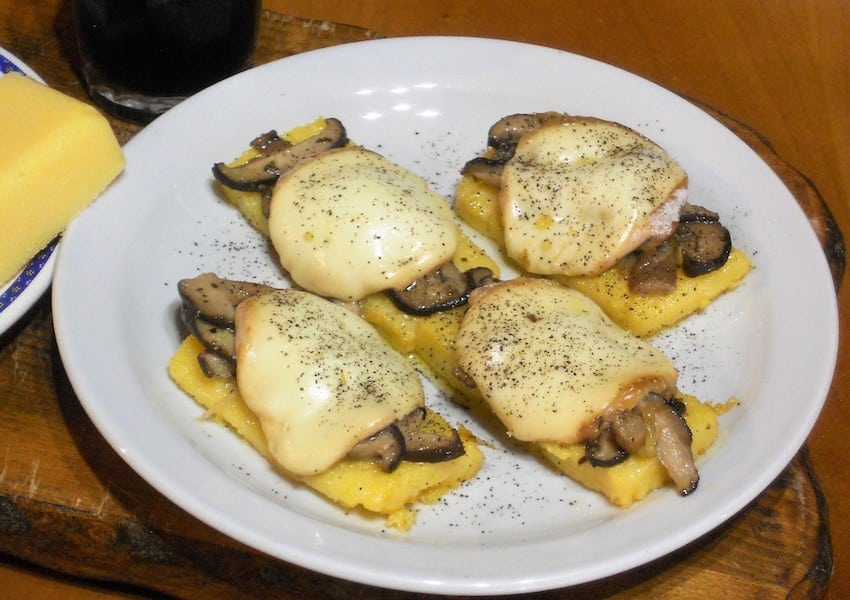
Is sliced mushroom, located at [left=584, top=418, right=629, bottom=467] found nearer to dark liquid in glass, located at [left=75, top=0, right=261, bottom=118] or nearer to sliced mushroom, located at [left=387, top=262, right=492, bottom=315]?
sliced mushroom, located at [left=387, top=262, right=492, bottom=315]

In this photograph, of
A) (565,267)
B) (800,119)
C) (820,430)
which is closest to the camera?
(565,267)

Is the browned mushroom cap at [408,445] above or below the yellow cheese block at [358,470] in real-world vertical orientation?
above

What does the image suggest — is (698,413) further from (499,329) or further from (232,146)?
(232,146)

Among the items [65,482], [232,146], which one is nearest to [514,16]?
[232,146]

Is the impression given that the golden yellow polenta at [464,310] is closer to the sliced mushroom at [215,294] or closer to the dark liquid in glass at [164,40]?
the sliced mushroom at [215,294]

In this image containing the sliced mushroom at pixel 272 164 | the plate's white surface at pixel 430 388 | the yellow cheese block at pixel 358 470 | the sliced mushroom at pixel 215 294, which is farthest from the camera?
the sliced mushroom at pixel 272 164

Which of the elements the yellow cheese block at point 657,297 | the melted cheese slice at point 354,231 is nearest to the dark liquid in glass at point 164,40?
the melted cheese slice at point 354,231

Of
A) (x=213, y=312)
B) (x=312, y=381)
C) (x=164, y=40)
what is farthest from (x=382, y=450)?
(x=164, y=40)
